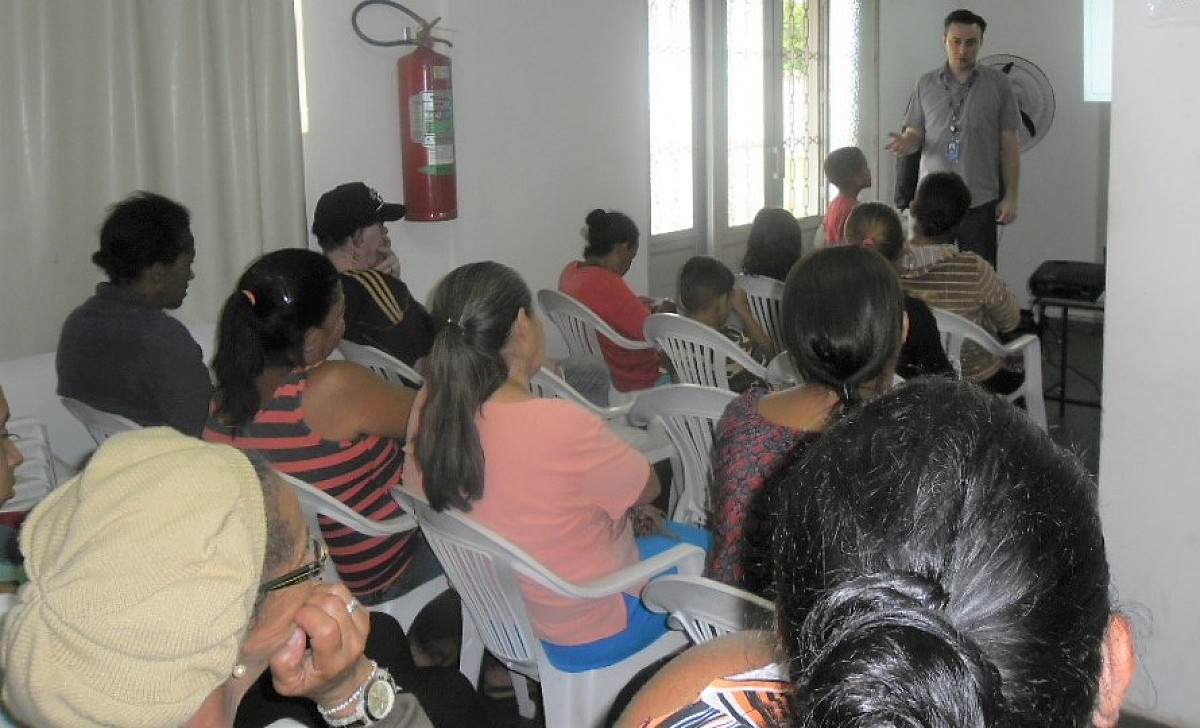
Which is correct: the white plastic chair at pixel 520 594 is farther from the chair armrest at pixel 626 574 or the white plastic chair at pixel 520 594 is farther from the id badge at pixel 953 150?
the id badge at pixel 953 150

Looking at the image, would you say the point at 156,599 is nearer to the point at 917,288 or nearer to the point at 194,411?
the point at 194,411

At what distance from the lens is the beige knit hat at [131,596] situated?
96 cm

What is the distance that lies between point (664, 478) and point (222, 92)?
2011 mm

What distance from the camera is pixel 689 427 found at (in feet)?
9.39

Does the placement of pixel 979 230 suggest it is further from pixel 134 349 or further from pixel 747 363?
pixel 134 349

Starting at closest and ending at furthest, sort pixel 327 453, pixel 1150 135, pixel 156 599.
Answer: pixel 156 599
pixel 1150 135
pixel 327 453

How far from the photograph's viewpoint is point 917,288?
4039 millimetres

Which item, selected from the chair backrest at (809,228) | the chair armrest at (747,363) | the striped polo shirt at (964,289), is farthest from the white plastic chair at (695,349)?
the chair backrest at (809,228)

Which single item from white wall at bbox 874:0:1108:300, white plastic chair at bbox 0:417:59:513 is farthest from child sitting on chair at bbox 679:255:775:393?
white wall at bbox 874:0:1108:300

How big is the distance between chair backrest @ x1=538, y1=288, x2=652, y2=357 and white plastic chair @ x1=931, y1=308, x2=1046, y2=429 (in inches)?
38.8

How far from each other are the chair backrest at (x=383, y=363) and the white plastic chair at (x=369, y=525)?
2.35 ft

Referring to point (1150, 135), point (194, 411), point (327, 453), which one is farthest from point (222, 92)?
point (1150, 135)

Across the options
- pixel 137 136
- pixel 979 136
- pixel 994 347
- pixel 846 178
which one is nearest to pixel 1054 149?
pixel 979 136

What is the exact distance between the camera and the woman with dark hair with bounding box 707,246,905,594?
206cm
